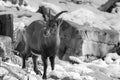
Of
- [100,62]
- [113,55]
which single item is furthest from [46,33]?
[113,55]

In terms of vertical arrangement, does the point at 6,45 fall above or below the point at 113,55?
above

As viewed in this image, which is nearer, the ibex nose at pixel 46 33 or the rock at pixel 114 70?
the ibex nose at pixel 46 33

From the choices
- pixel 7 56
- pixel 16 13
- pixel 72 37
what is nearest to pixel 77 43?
pixel 72 37

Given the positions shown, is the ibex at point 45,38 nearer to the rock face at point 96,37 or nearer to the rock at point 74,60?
the rock at point 74,60

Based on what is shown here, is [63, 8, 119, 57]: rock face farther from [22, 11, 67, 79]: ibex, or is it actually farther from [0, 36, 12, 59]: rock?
[22, 11, 67, 79]: ibex

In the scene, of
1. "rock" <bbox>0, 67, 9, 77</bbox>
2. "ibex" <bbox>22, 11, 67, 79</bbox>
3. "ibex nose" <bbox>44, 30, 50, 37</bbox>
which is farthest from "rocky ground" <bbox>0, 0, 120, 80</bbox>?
"ibex nose" <bbox>44, 30, 50, 37</bbox>

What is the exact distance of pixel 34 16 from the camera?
15.9m

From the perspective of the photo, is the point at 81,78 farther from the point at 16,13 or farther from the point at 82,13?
the point at 16,13

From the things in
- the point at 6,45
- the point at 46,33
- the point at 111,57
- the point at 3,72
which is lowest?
the point at 111,57

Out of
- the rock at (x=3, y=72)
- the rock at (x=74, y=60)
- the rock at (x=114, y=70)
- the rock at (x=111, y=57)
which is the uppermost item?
the rock at (x=3, y=72)

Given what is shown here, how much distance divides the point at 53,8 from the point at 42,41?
30.3 feet

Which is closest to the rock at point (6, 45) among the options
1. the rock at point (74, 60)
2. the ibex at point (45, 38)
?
the ibex at point (45, 38)

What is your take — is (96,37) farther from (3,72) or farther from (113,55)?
(3,72)

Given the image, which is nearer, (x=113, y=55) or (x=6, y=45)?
(x=6, y=45)
